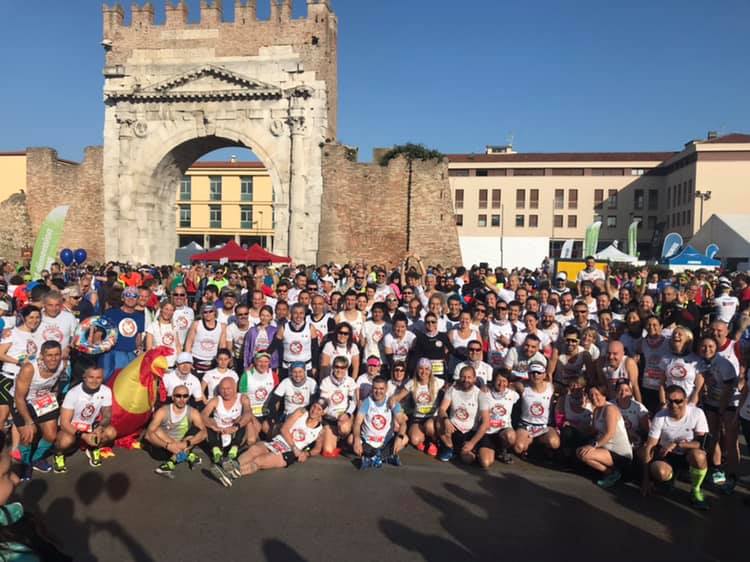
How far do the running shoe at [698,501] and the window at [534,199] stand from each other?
5664 centimetres

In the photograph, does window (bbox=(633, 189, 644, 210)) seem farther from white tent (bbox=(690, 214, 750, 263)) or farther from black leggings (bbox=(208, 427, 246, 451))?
black leggings (bbox=(208, 427, 246, 451))

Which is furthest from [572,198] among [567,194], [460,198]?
[460,198]

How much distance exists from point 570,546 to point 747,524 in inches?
65.0

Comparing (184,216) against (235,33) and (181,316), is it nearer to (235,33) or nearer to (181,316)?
(235,33)

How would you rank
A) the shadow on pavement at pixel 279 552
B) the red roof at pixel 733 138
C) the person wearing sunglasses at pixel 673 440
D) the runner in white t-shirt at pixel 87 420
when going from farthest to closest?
the red roof at pixel 733 138
the runner in white t-shirt at pixel 87 420
the person wearing sunglasses at pixel 673 440
the shadow on pavement at pixel 279 552

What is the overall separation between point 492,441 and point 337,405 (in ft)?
5.70

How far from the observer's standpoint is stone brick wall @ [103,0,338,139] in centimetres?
2108

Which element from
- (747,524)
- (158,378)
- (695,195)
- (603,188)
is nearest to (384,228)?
(158,378)

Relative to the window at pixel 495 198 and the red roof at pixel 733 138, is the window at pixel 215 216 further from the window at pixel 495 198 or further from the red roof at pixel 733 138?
the red roof at pixel 733 138

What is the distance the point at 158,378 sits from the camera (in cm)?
614

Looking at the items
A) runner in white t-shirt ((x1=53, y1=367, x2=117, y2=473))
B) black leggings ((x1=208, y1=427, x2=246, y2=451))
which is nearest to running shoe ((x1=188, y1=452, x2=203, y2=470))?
black leggings ((x1=208, y1=427, x2=246, y2=451))

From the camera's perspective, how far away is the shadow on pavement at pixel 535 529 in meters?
4.10

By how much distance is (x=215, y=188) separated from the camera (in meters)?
51.8

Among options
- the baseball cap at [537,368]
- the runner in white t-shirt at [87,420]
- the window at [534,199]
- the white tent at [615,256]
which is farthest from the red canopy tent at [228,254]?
the window at [534,199]
